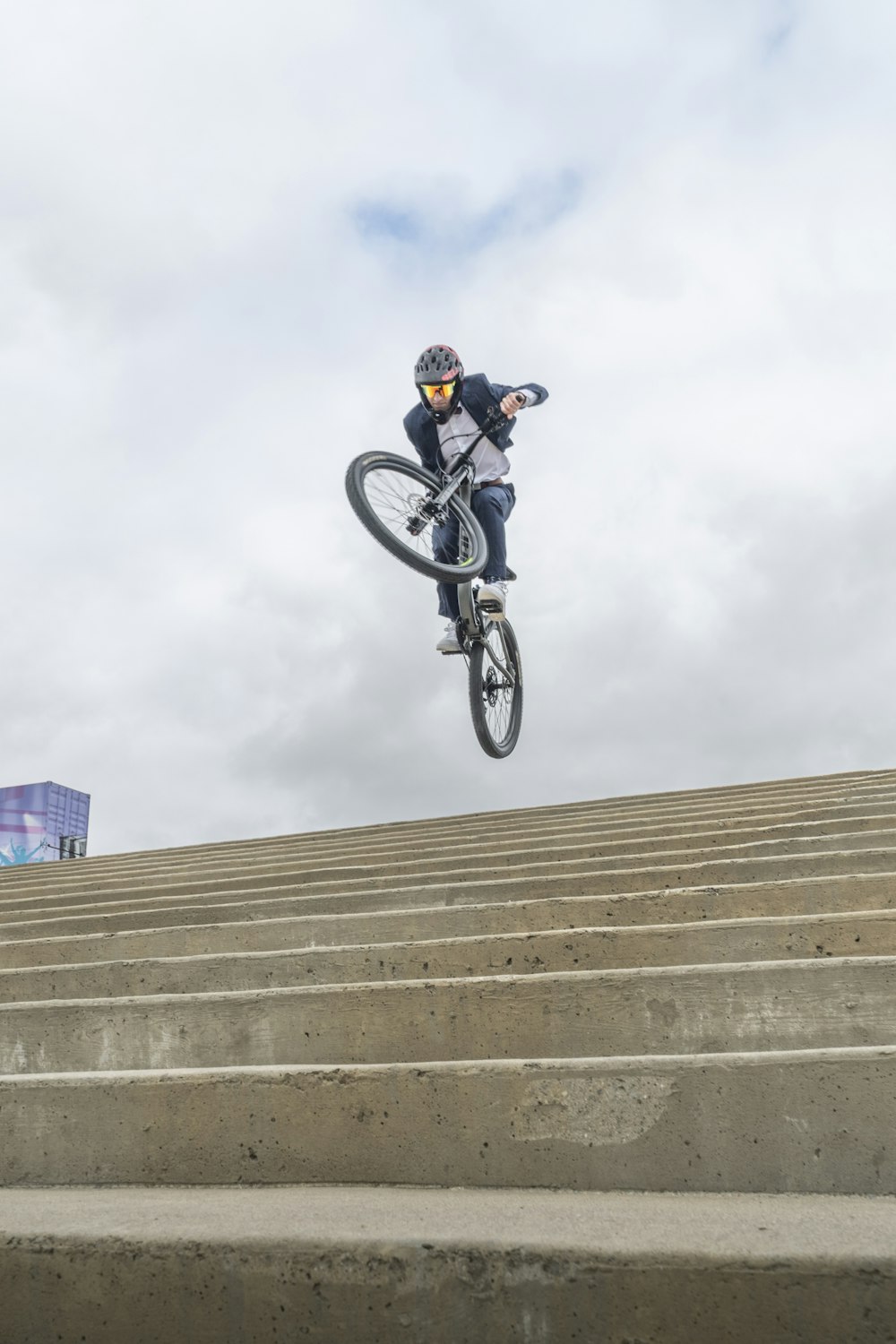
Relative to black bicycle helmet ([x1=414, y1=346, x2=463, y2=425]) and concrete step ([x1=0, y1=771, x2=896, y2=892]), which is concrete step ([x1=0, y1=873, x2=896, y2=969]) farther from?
black bicycle helmet ([x1=414, y1=346, x2=463, y2=425])

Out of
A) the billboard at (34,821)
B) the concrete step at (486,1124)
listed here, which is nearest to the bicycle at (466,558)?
the concrete step at (486,1124)

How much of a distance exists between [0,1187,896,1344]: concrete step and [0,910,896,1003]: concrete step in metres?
0.88

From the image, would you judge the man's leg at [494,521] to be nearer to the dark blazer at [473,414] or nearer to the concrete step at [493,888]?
Answer: the dark blazer at [473,414]

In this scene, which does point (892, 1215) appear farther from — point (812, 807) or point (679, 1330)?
point (812, 807)

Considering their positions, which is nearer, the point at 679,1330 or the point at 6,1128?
the point at 679,1330

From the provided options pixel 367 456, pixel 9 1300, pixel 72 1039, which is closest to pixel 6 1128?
pixel 72 1039

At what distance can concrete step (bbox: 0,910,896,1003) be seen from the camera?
2.39 metres

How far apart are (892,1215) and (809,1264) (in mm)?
264

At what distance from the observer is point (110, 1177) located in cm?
190

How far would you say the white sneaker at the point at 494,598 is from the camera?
5895mm

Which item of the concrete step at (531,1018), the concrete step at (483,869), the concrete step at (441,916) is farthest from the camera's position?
the concrete step at (483,869)

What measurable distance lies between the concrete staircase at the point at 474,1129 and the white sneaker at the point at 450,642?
3.05 meters

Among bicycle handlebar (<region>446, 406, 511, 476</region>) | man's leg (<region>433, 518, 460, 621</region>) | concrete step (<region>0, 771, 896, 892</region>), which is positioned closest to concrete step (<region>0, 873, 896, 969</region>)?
concrete step (<region>0, 771, 896, 892</region>)

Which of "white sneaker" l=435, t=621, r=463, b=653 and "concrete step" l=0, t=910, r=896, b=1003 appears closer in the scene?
"concrete step" l=0, t=910, r=896, b=1003
